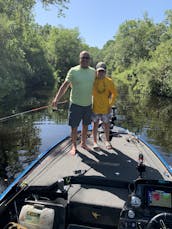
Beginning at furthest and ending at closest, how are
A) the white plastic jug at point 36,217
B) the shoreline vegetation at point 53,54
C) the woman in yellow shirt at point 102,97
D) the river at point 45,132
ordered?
the shoreline vegetation at point 53,54 → the river at point 45,132 → the woman in yellow shirt at point 102,97 → the white plastic jug at point 36,217

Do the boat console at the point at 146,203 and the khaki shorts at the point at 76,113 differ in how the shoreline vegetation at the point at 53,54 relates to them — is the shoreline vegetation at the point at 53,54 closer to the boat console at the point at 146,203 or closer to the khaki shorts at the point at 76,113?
the khaki shorts at the point at 76,113

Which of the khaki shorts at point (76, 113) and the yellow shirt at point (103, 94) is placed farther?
the yellow shirt at point (103, 94)

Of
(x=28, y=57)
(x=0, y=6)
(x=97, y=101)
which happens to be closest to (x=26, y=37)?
(x=28, y=57)

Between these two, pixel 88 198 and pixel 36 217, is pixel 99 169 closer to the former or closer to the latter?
pixel 88 198

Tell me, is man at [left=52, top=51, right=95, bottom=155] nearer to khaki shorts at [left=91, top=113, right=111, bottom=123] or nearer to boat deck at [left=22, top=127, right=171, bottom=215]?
khaki shorts at [left=91, top=113, right=111, bottom=123]

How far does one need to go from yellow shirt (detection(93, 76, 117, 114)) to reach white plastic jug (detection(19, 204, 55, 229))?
316 centimetres

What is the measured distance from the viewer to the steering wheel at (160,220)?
3.41m

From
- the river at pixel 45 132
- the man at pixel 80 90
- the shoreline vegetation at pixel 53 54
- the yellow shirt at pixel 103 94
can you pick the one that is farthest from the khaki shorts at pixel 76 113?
the shoreline vegetation at pixel 53 54

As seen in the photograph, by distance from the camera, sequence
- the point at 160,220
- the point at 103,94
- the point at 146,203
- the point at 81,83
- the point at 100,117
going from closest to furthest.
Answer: the point at 160,220 < the point at 146,203 < the point at 81,83 < the point at 103,94 < the point at 100,117

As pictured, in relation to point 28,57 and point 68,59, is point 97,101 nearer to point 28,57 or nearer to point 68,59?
point 28,57

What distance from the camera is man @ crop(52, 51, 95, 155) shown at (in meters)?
6.16

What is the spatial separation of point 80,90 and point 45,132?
7.93 m

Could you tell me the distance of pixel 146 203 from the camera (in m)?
3.83

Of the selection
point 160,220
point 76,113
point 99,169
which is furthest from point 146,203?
point 76,113
